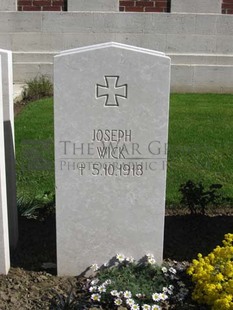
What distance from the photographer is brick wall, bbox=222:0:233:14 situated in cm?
1154

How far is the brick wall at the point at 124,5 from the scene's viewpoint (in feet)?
37.4

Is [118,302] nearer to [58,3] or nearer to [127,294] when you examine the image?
[127,294]

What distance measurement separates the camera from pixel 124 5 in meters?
11.4

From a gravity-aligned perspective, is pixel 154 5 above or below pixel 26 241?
above

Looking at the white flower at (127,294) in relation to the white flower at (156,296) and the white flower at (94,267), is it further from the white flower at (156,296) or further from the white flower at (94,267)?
the white flower at (94,267)

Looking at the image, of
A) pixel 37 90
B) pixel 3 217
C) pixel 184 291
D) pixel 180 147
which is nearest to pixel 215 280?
pixel 184 291

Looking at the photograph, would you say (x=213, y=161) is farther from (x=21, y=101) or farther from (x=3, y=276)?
(x=21, y=101)

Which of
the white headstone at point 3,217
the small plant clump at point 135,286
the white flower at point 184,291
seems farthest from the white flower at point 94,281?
the white headstone at point 3,217

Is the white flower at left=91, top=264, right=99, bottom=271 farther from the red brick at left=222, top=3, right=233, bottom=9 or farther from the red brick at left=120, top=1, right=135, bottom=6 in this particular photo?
the red brick at left=222, top=3, right=233, bottom=9

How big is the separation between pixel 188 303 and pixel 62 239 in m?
1.04

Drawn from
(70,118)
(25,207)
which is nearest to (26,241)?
(25,207)

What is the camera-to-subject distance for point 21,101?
10.1 meters

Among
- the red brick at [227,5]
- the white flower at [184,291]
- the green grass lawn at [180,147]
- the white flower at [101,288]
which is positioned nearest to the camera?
the white flower at [101,288]

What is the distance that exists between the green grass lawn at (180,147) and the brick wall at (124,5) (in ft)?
9.97
